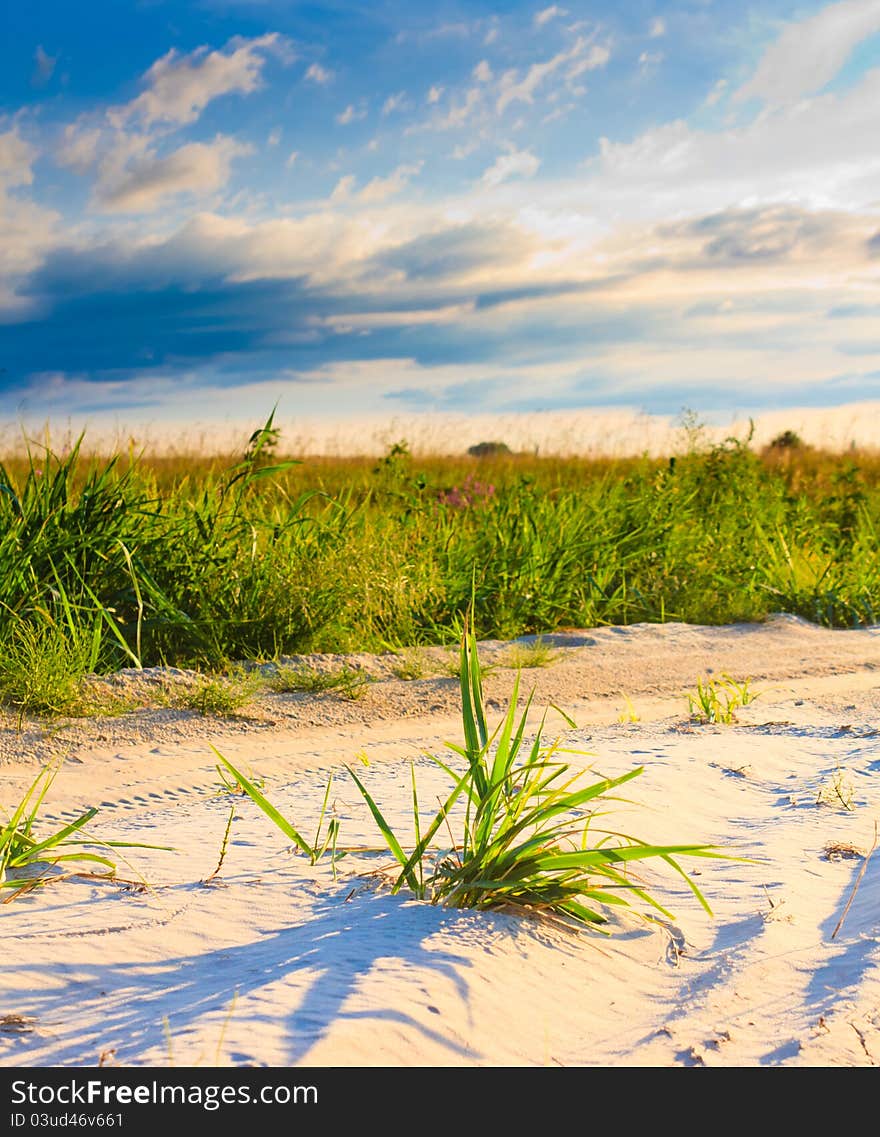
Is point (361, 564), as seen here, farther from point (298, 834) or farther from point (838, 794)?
point (298, 834)

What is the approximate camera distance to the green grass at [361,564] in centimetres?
502

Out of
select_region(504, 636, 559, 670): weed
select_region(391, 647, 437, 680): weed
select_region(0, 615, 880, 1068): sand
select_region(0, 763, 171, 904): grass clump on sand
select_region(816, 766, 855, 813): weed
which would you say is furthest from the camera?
select_region(504, 636, 559, 670): weed

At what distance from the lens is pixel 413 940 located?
6.47 feet

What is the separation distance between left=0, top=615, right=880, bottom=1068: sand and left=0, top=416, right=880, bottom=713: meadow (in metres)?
1.21

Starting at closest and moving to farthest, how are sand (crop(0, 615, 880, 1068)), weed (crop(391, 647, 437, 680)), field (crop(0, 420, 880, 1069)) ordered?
sand (crop(0, 615, 880, 1068))
field (crop(0, 420, 880, 1069))
weed (crop(391, 647, 437, 680))

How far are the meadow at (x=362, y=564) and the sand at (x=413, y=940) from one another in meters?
1.21

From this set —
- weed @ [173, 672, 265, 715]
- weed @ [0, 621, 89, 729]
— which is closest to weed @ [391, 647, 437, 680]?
weed @ [173, 672, 265, 715]

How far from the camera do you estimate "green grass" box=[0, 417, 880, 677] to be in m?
5.02

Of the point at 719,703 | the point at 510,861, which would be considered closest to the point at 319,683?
the point at 719,703

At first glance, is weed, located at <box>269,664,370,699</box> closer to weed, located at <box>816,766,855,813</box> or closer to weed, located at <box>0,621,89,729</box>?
weed, located at <box>0,621,89,729</box>

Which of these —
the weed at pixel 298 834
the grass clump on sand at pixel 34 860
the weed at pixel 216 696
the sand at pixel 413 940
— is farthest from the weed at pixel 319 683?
the grass clump on sand at pixel 34 860

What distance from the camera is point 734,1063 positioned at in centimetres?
175
